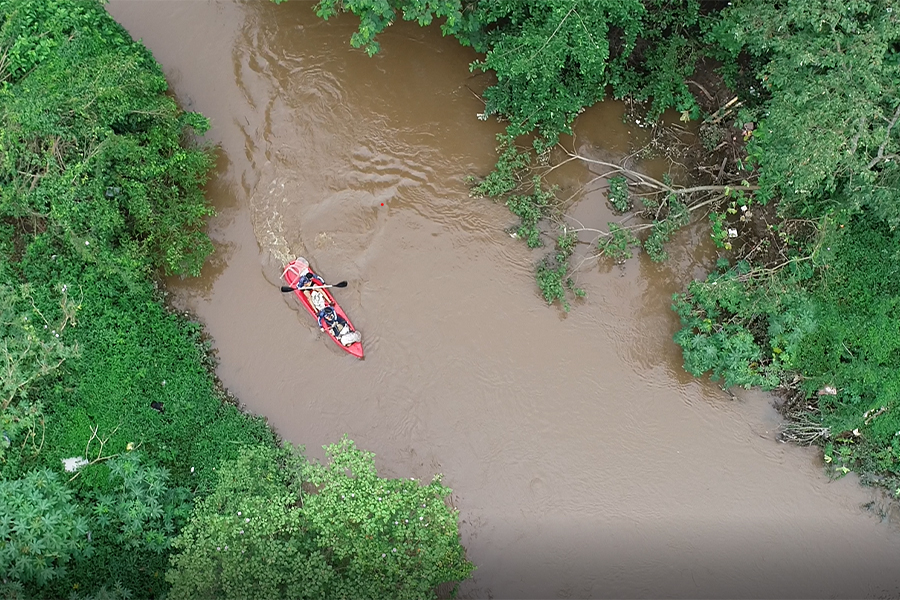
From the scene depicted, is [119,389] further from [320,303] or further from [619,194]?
[619,194]

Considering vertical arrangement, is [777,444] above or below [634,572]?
above

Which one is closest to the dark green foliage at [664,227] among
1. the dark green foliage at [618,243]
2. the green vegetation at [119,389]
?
the dark green foliage at [618,243]

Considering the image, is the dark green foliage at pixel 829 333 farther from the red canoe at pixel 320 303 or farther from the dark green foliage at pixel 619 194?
the red canoe at pixel 320 303

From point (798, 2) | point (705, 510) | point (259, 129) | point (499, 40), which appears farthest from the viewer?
point (259, 129)

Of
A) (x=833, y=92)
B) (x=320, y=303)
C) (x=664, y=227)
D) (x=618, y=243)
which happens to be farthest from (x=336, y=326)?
(x=833, y=92)

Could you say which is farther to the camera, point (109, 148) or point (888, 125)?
point (109, 148)

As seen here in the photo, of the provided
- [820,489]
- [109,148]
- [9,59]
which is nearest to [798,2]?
[820,489]

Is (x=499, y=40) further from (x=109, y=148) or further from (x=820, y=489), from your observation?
(x=820, y=489)

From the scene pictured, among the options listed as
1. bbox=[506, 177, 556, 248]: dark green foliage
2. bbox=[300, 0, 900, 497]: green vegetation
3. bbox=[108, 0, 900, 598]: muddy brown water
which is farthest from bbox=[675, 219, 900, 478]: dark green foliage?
bbox=[506, 177, 556, 248]: dark green foliage

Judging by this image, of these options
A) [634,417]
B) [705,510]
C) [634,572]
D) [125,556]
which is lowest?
[125,556]
